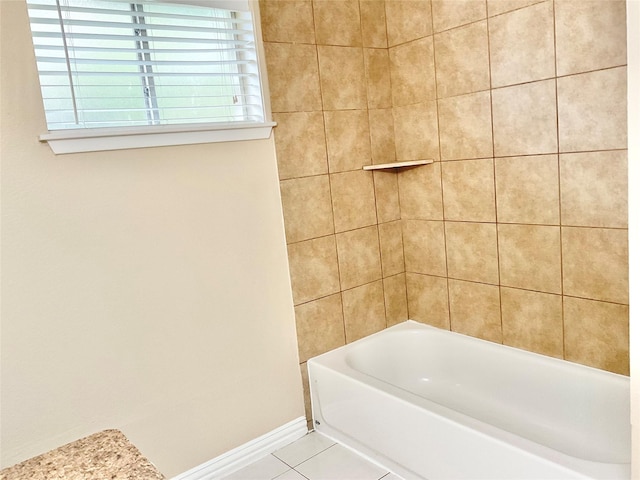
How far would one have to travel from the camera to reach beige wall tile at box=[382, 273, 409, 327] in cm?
291

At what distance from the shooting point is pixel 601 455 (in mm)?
2053

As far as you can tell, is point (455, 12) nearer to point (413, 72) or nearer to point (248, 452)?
point (413, 72)

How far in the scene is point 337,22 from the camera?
2562 mm

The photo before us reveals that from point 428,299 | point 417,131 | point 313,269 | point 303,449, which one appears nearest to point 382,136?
point 417,131

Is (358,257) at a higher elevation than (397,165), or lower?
lower

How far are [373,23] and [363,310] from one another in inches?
58.7

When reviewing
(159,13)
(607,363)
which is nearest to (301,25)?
(159,13)

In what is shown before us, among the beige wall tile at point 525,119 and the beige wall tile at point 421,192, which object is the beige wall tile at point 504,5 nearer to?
the beige wall tile at point 525,119

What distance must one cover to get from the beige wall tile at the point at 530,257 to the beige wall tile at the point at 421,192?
0.40 m

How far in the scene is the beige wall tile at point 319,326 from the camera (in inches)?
101

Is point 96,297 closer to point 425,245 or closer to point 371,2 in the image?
point 425,245

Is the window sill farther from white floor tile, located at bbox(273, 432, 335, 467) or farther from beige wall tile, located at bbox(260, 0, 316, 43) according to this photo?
white floor tile, located at bbox(273, 432, 335, 467)

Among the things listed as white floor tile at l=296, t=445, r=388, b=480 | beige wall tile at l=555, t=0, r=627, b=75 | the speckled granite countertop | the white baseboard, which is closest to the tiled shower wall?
beige wall tile at l=555, t=0, r=627, b=75

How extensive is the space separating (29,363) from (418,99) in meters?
2.08
